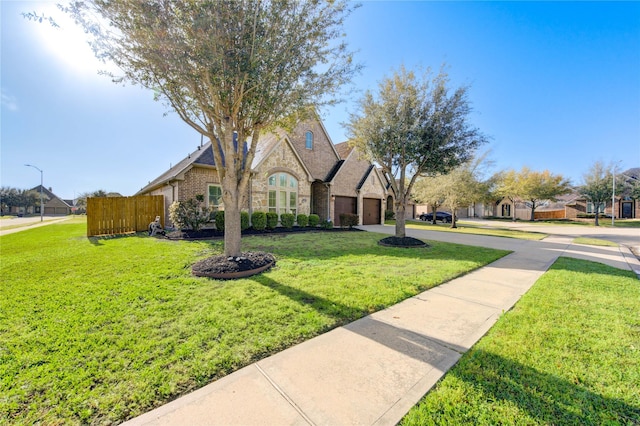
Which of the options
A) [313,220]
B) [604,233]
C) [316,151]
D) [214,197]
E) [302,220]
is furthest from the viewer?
[316,151]

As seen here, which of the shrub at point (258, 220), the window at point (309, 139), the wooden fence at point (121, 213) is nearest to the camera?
the wooden fence at point (121, 213)

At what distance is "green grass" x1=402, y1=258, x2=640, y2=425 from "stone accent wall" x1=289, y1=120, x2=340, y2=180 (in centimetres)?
1597

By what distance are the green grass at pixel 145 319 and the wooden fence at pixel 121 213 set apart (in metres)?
5.38

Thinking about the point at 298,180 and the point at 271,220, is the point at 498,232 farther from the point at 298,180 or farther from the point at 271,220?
the point at 271,220

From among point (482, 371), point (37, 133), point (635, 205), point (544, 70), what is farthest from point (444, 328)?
point (635, 205)

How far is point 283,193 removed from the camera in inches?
623

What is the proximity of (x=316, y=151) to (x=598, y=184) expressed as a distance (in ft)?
107

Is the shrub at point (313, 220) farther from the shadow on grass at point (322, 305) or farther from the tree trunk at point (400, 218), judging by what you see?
the shadow on grass at point (322, 305)

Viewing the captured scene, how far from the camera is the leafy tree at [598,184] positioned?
2773 cm

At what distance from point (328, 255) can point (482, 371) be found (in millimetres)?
5826

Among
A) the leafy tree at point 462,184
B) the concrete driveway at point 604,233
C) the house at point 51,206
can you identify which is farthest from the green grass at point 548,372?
the house at point 51,206

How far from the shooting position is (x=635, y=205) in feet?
117

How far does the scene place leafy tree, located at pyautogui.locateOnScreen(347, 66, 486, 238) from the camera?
981 centimetres

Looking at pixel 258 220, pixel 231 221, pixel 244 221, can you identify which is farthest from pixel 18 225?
pixel 231 221
